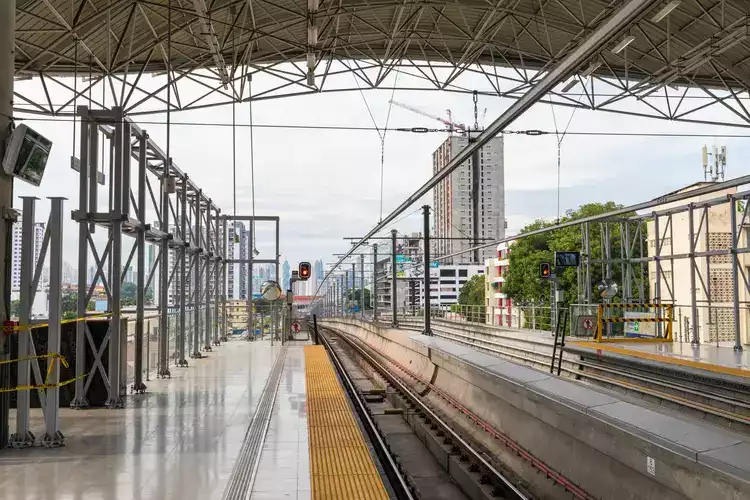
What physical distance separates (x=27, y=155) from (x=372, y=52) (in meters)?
16.1

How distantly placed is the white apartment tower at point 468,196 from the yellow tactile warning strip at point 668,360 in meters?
17.2

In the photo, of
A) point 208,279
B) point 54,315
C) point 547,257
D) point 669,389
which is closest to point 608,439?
point 54,315

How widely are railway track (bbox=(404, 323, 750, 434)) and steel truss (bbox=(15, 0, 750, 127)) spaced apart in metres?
7.62

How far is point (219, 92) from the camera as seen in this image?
2194 centimetres

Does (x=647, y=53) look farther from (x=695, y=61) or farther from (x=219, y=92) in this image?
(x=219, y=92)

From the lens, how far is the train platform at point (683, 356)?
10922 millimetres

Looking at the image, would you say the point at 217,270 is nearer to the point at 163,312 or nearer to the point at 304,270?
the point at 304,270

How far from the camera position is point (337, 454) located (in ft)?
22.1

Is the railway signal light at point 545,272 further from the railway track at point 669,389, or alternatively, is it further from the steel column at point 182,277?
the steel column at point 182,277

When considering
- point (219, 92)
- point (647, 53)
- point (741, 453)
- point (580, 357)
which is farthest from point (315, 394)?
point (647, 53)

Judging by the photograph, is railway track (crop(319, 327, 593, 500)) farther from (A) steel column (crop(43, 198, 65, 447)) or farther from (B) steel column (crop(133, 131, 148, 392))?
(B) steel column (crop(133, 131, 148, 392))

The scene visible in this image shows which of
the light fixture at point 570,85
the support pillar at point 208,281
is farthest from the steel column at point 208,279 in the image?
the light fixture at point 570,85

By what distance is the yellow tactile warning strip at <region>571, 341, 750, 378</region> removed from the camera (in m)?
10.7

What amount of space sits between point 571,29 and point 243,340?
49.6 ft
